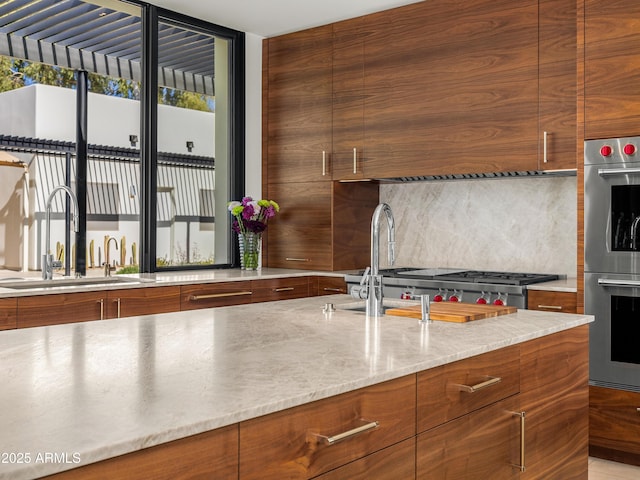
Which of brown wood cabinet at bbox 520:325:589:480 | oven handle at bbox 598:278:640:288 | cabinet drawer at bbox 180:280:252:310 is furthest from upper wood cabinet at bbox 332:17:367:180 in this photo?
brown wood cabinet at bbox 520:325:589:480

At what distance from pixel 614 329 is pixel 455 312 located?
1.50m

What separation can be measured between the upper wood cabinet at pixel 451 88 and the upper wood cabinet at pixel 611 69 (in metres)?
0.39

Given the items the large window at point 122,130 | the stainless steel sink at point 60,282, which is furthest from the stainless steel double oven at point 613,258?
the large window at point 122,130

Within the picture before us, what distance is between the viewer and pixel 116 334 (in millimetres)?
1845

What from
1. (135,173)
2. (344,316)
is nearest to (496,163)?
(344,316)

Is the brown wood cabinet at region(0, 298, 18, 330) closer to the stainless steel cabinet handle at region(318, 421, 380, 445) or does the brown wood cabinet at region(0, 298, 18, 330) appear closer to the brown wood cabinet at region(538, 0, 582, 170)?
the stainless steel cabinet handle at region(318, 421, 380, 445)

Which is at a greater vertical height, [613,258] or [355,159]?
[355,159]

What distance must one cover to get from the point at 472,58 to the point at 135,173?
2.28m

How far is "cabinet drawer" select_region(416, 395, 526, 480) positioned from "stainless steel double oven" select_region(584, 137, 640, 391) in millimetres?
1594

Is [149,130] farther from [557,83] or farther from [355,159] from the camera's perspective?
[557,83]

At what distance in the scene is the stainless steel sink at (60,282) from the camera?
3.51 meters

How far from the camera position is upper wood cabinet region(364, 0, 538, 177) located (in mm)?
3756

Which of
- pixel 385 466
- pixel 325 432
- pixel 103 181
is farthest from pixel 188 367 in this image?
pixel 103 181

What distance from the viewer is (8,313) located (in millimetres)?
2992
